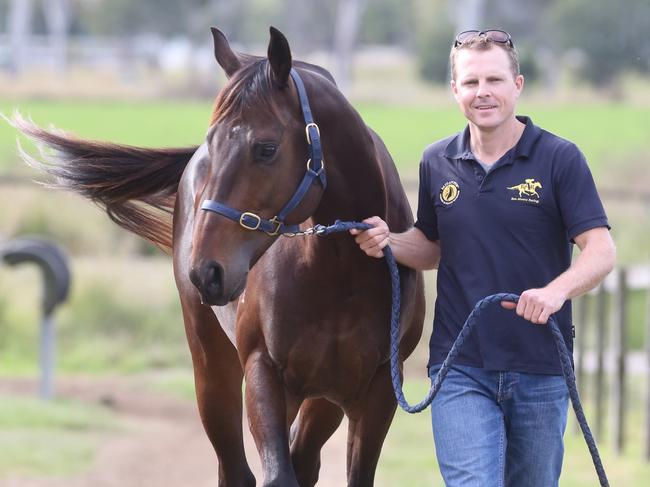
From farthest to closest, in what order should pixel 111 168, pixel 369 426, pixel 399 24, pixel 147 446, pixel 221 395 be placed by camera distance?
pixel 399 24 < pixel 147 446 < pixel 111 168 < pixel 221 395 < pixel 369 426

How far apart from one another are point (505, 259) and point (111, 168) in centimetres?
204

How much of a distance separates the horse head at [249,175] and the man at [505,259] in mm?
431

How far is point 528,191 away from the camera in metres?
3.58

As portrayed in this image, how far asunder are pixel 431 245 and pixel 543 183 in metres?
0.49

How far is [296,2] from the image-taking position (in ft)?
159

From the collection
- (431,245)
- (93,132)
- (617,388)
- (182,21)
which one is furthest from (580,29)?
(431,245)

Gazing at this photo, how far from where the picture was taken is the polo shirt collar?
3627 millimetres

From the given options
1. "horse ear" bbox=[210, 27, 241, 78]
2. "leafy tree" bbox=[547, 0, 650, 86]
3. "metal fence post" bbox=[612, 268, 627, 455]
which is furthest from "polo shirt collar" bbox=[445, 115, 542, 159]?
"leafy tree" bbox=[547, 0, 650, 86]

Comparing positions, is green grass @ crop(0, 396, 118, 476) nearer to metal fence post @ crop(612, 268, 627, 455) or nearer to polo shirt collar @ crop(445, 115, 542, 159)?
metal fence post @ crop(612, 268, 627, 455)

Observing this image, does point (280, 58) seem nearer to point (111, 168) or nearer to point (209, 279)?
point (209, 279)

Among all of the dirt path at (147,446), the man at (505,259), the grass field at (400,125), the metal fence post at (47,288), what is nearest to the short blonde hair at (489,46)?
the man at (505,259)

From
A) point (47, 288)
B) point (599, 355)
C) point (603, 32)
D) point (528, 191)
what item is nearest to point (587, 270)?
point (528, 191)

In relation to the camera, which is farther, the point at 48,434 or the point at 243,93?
the point at 48,434

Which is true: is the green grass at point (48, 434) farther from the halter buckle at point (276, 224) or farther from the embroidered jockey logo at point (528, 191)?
the embroidered jockey logo at point (528, 191)
